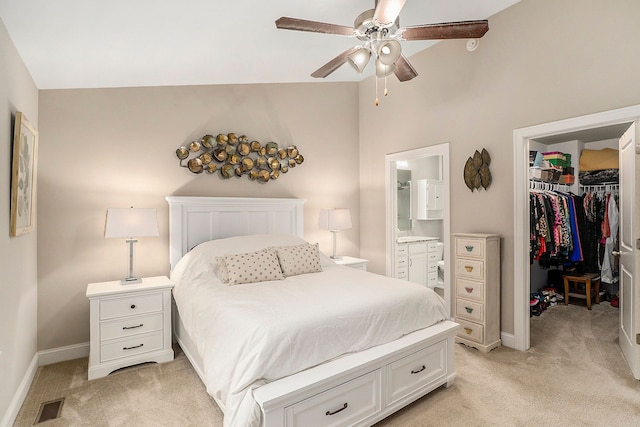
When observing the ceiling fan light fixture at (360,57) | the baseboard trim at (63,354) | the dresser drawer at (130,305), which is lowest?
the baseboard trim at (63,354)

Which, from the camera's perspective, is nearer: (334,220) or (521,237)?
(521,237)

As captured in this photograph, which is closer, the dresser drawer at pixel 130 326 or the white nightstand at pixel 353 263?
the dresser drawer at pixel 130 326

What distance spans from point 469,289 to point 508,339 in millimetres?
Answer: 575

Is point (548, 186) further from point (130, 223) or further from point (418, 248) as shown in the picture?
point (130, 223)

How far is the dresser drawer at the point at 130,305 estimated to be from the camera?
266 centimetres

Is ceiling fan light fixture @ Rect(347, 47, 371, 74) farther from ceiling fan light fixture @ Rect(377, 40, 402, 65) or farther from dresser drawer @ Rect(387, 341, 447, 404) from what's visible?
dresser drawer @ Rect(387, 341, 447, 404)

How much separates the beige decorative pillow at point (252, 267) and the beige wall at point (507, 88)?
200 cm

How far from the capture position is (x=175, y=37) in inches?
94.0

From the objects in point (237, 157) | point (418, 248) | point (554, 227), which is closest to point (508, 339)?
point (554, 227)

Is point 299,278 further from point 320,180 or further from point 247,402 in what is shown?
point 320,180

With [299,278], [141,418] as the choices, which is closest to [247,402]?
[141,418]

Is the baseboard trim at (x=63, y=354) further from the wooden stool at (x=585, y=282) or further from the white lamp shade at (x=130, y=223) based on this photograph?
the wooden stool at (x=585, y=282)

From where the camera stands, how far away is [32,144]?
8.13ft

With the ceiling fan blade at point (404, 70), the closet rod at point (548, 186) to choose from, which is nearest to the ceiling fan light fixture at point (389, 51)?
the ceiling fan blade at point (404, 70)
